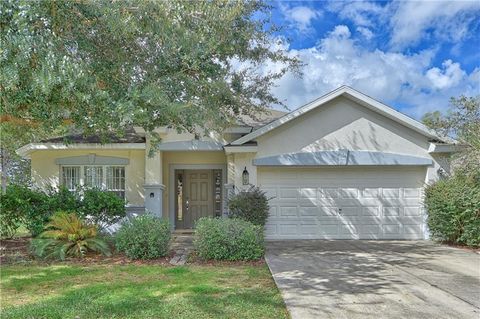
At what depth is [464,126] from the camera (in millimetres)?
11672

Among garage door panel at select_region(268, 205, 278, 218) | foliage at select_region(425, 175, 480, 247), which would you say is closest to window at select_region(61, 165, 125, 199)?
garage door panel at select_region(268, 205, 278, 218)

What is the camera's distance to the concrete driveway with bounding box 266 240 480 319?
5.90 metres

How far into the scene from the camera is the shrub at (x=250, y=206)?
1230cm

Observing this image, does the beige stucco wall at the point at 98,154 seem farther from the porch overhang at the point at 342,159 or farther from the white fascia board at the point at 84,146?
the porch overhang at the point at 342,159

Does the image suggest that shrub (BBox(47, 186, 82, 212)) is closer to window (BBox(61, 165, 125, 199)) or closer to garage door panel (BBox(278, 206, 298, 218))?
window (BBox(61, 165, 125, 199))

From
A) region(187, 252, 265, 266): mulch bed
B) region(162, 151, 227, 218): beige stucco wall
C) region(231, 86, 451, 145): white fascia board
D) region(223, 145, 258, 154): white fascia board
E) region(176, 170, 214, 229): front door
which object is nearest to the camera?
region(187, 252, 265, 266): mulch bed

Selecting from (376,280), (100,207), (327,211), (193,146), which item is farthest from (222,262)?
(193,146)

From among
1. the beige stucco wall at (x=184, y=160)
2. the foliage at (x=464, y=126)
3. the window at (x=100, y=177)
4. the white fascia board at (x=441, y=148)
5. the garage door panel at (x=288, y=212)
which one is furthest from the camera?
the beige stucco wall at (x=184, y=160)

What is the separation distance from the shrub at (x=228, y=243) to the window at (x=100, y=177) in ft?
21.9

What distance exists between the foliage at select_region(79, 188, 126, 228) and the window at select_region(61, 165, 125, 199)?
7.47 feet

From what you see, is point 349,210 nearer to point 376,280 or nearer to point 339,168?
point 339,168

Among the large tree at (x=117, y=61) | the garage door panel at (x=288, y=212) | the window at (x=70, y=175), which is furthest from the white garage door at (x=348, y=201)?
Result: the window at (x=70, y=175)

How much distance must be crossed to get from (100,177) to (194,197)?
3724 millimetres

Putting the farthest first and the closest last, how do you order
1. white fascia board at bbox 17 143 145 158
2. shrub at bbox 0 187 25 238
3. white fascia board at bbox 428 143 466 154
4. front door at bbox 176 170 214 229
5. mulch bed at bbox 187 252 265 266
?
front door at bbox 176 170 214 229, white fascia board at bbox 17 143 145 158, white fascia board at bbox 428 143 466 154, shrub at bbox 0 187 25 238, mulch bed at bbox 187 252 265 266
